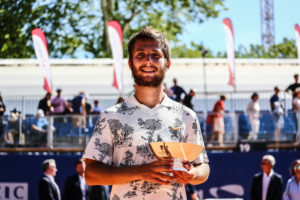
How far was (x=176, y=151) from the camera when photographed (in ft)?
8.83

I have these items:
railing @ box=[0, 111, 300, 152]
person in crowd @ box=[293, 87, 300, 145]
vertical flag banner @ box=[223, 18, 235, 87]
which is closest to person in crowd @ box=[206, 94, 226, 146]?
railing @ box=[0, 111, 300, 152]

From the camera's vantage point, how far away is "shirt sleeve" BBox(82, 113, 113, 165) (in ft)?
9.37

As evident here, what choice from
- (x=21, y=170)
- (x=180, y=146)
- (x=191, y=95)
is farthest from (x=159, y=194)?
(x=191, y=95)

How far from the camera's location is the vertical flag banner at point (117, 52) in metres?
17.0

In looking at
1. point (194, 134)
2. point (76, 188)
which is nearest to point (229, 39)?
point (76, 188)

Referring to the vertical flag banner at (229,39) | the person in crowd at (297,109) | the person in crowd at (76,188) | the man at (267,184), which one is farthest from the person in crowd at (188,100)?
the person in crowd at (76,188)

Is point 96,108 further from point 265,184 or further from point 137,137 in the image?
point 137,137

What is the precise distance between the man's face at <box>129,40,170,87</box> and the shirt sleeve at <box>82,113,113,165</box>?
0.93 feet

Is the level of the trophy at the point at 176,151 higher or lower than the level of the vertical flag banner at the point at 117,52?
lower

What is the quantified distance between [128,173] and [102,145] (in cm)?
22

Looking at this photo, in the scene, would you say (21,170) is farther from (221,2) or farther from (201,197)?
(221,2)

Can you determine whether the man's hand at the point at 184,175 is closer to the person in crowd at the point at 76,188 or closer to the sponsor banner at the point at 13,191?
the person in crowd at the point at 76,188

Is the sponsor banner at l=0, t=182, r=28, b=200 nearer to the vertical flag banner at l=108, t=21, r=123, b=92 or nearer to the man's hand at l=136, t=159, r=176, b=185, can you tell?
the vertical flag banner at l=108, t=21, r=123, b=92

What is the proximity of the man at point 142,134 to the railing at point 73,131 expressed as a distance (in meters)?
11.3
